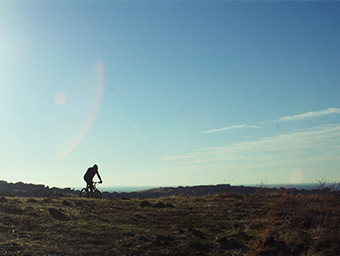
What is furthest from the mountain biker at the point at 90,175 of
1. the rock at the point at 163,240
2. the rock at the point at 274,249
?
the rock at the point at 274,249

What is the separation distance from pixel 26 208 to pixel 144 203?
723 centimetres

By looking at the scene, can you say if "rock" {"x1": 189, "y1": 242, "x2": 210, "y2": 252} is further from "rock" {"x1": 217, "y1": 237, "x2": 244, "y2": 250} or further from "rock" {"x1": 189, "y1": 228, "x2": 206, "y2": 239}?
"rock" {"x1": 189, "y1": 228, "x2": 206, "y2": 239}

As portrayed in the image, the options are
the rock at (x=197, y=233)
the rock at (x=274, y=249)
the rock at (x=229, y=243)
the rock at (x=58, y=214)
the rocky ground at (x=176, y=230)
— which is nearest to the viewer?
the rock at (x=274, y=249)

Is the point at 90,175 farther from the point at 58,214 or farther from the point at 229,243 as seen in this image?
the point at 229,243

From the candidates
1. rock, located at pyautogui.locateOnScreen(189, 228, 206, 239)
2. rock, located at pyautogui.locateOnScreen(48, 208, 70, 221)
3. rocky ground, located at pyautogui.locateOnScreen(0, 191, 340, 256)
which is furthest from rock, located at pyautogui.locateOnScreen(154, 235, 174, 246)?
rock, located at pyautogui.locateOnScreen(48, 208, 70, 221)

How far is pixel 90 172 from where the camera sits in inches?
1049

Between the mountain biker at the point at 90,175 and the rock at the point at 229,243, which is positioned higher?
the mountain biker at the point at 90,175

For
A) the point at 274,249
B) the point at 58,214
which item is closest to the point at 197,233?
the point at 274,249

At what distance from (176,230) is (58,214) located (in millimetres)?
6062

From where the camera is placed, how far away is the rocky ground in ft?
33.5

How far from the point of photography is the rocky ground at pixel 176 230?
33.5 ft

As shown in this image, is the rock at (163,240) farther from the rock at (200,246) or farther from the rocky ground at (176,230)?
the rock at (200,246)

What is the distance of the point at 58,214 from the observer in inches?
579

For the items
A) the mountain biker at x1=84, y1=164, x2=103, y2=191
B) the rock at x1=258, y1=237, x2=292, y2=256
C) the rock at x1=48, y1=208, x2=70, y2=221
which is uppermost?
the mountain biker at x1=84, y1=164, x2=103, y2=191
